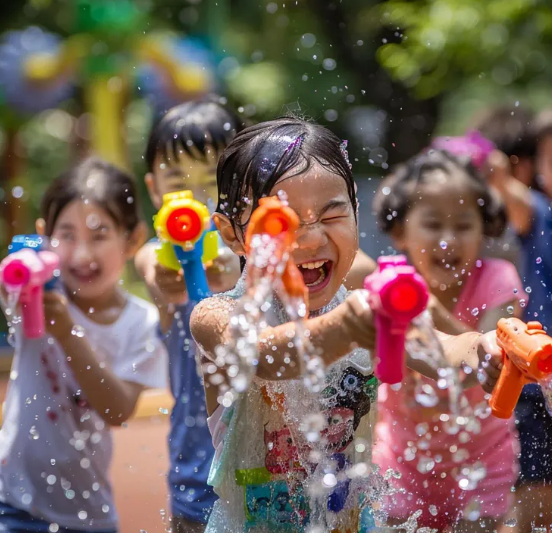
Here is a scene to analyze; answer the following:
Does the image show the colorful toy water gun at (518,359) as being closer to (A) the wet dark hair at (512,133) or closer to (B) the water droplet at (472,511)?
(B) the water droplet at (472,511)

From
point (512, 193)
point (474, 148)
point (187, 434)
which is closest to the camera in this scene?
point (187, 434)

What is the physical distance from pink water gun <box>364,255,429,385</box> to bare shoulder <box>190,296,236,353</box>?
1.43 feet

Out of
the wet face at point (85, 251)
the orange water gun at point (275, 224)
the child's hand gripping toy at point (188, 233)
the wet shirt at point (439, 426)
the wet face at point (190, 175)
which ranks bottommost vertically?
the wet shirt at point (439, 426)

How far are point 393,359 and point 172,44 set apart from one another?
875cm

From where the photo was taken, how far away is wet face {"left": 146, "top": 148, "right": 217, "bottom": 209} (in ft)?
10.0

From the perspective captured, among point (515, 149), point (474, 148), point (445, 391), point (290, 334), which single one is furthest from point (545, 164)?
point (290, 334)

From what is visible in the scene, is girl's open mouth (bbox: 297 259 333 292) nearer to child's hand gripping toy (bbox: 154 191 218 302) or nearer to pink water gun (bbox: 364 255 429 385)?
pink water gun (bbox: 364 255 429 385)

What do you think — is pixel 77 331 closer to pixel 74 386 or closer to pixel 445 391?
pixel 74 386

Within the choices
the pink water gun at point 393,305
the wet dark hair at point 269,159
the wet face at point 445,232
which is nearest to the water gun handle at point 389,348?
the pink water gun at point 393,305

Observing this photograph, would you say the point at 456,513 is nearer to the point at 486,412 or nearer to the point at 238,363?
the point at 486,412

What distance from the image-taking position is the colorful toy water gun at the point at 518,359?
1648mm

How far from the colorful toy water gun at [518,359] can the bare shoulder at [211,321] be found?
1.73 ft

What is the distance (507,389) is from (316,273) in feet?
1.47

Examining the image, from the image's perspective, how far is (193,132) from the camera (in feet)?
10.3
